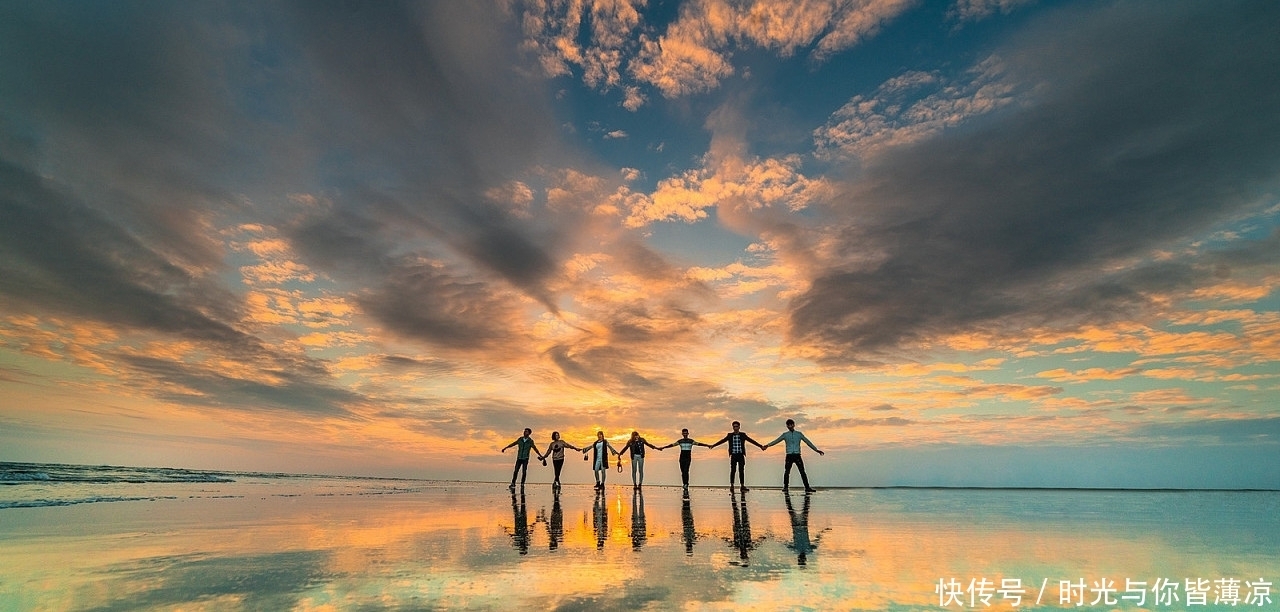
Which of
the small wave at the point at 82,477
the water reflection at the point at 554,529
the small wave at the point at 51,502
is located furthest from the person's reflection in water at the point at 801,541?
the small wave at the point at 82,477

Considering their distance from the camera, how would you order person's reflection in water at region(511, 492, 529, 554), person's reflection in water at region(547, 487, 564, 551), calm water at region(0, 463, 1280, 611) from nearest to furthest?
calm water at region(0, 463, 1280, 611), person's reflection in water at region(511, 492, 529, 554), person's reflection in water at region(547, 487, 564, 551)

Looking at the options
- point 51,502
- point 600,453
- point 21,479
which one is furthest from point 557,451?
point 21,479

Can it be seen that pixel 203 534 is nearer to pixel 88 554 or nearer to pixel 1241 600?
pixel 88 554

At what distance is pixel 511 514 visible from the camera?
13.3 m

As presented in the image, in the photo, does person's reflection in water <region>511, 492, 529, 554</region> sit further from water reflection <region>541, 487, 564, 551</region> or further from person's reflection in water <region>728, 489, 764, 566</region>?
person's reflection in water <region>728, 489, 764, 566</region>

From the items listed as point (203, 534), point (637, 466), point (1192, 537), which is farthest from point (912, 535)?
point (637, 466)

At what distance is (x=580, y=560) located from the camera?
6.50m

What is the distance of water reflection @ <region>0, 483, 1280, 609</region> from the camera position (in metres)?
4.80

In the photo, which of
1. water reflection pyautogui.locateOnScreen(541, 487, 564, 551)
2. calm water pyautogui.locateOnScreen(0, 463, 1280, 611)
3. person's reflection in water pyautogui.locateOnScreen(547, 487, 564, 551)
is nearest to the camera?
calm water pyautogui.locateOnScreen(0, 463, 1280, 611)

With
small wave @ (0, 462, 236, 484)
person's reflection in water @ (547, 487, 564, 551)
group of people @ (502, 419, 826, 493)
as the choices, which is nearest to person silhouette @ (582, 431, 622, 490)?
group of people @ (502, 419, 826, 493)

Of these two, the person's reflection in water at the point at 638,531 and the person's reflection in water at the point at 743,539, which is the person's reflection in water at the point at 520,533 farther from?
the person's reflection in water at the point at 743,539

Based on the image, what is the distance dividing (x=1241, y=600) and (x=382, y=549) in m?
9.21

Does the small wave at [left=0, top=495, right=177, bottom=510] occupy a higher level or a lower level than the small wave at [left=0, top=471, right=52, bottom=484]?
higher

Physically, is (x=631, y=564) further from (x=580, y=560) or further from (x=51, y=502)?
(x=51, y=502)
